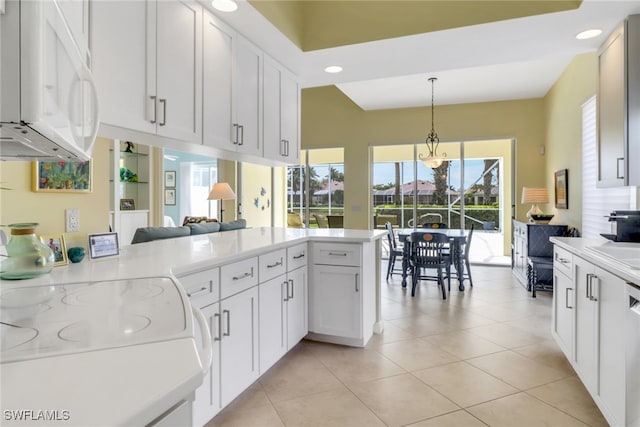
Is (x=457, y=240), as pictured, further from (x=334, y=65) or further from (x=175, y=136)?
(x=175, y=136)

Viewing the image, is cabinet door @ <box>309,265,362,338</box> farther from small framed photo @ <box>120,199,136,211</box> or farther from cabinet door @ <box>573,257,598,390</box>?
small framed photo @ <box>120,199,136,211</box>

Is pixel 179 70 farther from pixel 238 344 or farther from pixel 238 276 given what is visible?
pixel 238 344

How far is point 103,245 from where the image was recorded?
185 centimetres

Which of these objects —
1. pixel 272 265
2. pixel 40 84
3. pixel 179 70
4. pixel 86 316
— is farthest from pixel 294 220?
pixel 40 84

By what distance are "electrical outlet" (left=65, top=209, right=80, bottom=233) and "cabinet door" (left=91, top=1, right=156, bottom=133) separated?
49 cm

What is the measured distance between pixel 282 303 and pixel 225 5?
2.07 metres

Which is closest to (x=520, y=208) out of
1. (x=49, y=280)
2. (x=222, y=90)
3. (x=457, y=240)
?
(x=457, y=240)

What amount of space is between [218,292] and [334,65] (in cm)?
249

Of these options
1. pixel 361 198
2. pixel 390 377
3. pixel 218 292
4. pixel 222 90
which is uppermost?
pixel 222 90

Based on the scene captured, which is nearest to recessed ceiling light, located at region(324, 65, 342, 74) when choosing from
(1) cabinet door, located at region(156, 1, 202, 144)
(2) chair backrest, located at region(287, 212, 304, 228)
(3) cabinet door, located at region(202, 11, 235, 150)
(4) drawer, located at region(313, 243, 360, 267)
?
(3) cabinet door, located at region(202, 11, 235, 150)

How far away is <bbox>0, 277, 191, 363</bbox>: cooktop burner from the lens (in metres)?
0.70

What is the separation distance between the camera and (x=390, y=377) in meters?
2.49

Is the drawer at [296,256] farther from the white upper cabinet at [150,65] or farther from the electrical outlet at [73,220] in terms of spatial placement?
the electrical outlet at [73,220]

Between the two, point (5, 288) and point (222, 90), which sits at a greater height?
point (222, 90)
